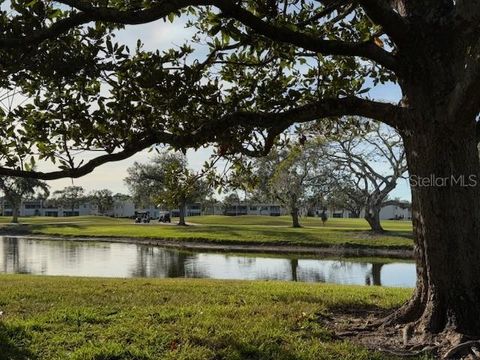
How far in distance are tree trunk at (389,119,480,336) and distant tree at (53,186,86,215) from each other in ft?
391

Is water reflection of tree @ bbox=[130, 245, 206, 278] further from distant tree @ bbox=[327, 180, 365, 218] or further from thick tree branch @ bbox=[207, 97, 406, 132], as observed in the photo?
thick tree branch @ bbox=[207, 97, 406, 132]

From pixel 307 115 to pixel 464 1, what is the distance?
208 cm

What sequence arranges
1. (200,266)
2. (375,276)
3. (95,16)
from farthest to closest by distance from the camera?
(200,266), (375,276), (95,16)

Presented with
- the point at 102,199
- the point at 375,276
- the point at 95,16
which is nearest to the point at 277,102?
the point at 95,16

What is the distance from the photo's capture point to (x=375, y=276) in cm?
2320

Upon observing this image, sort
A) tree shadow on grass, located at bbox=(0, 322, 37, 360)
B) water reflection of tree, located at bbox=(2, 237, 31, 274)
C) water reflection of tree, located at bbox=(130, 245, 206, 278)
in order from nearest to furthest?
tree shadow on grass, located at bbox=(0, 322, 37, 360) < water reflection of tree, located at bbox=(130, 245, 206, 278) < water reflection of tree, located at bbox=(2, 237, 31, 274)

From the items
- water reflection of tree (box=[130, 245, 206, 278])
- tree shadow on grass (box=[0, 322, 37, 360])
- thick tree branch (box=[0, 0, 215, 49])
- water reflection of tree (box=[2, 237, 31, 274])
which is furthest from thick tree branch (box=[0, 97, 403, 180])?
water reflection of tree (box=[2, 237, 31, 274])

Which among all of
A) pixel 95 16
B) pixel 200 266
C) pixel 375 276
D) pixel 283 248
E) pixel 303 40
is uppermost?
pixel 95 16

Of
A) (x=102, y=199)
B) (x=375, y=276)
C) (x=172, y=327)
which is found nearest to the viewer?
(x=172, y=327)

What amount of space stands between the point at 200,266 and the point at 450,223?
69.5 ft

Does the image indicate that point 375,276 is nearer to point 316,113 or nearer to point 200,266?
point 200,266

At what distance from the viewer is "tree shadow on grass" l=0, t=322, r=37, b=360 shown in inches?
209

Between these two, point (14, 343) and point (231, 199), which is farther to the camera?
point (231, 199)

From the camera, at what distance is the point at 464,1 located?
→ 6.06 metres
